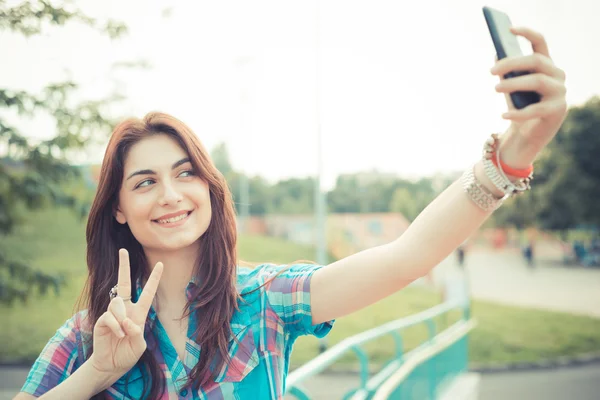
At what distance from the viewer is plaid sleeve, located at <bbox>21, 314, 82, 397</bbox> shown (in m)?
1.31

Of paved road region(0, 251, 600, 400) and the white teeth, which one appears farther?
paved road region(0, 251, 600, 400)

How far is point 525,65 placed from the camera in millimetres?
1020

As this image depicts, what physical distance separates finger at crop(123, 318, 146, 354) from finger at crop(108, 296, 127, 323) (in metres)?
0.01

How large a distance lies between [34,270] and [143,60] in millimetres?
2528

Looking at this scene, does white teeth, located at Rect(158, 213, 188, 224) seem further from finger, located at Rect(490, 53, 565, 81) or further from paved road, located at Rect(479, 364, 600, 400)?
paved road, located at Rect(479, 364, 600, 400)

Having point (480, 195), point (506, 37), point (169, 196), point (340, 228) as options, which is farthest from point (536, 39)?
point (340, 228)

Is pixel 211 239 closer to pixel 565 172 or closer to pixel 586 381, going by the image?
pixel 586 381

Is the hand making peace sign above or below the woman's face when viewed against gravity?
below

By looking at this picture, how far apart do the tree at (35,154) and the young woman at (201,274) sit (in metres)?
1.86

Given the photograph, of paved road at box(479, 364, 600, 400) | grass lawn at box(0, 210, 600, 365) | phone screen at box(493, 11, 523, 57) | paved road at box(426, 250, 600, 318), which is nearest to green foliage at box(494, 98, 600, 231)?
paved road at box(426, 250, 600, 318)

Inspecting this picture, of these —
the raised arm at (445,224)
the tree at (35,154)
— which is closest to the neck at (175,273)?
the raised arm at (445,224)

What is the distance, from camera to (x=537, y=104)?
1.03 meters

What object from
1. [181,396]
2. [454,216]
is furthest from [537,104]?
[181,396]

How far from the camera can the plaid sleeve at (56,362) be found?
4.29ft
